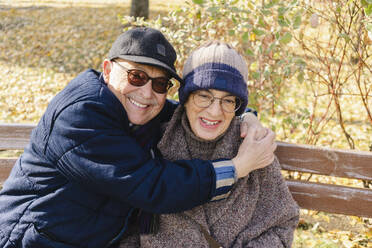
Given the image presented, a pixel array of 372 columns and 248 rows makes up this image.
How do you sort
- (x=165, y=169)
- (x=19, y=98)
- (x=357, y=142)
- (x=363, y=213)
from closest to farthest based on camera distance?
1. (x=165, y=169)
2. (x=363, y=213)
3. (x=357, y=142)
4. (x=19, y=98)

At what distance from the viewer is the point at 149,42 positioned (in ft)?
6.59

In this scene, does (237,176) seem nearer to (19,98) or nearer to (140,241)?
(140,241)

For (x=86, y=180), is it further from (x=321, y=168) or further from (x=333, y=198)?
(x=333, y=198)

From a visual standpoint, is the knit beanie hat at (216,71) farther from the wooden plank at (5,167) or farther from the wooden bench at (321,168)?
the wooden plank at (5,167)

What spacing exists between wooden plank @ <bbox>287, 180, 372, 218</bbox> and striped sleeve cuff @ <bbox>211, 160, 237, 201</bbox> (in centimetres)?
100

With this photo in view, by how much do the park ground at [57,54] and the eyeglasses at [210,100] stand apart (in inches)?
70.2

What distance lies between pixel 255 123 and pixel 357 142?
286 centimetres

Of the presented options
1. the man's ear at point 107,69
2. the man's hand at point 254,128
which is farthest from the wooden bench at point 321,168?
the man's ear at point 107,69

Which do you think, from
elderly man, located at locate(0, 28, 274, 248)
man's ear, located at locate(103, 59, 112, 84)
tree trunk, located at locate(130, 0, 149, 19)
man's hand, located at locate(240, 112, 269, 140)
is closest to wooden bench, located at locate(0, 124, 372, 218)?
man's hand, located at locate(240, 112, 269, 140)

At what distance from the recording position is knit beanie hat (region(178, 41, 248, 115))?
198cm

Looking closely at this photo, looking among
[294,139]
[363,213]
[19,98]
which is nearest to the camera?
[363,213]

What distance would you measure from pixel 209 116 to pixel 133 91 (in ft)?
1.49

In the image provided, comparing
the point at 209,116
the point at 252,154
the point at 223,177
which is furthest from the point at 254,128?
the point at 223,177

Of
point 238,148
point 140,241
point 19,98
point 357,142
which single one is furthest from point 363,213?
point 19,98
